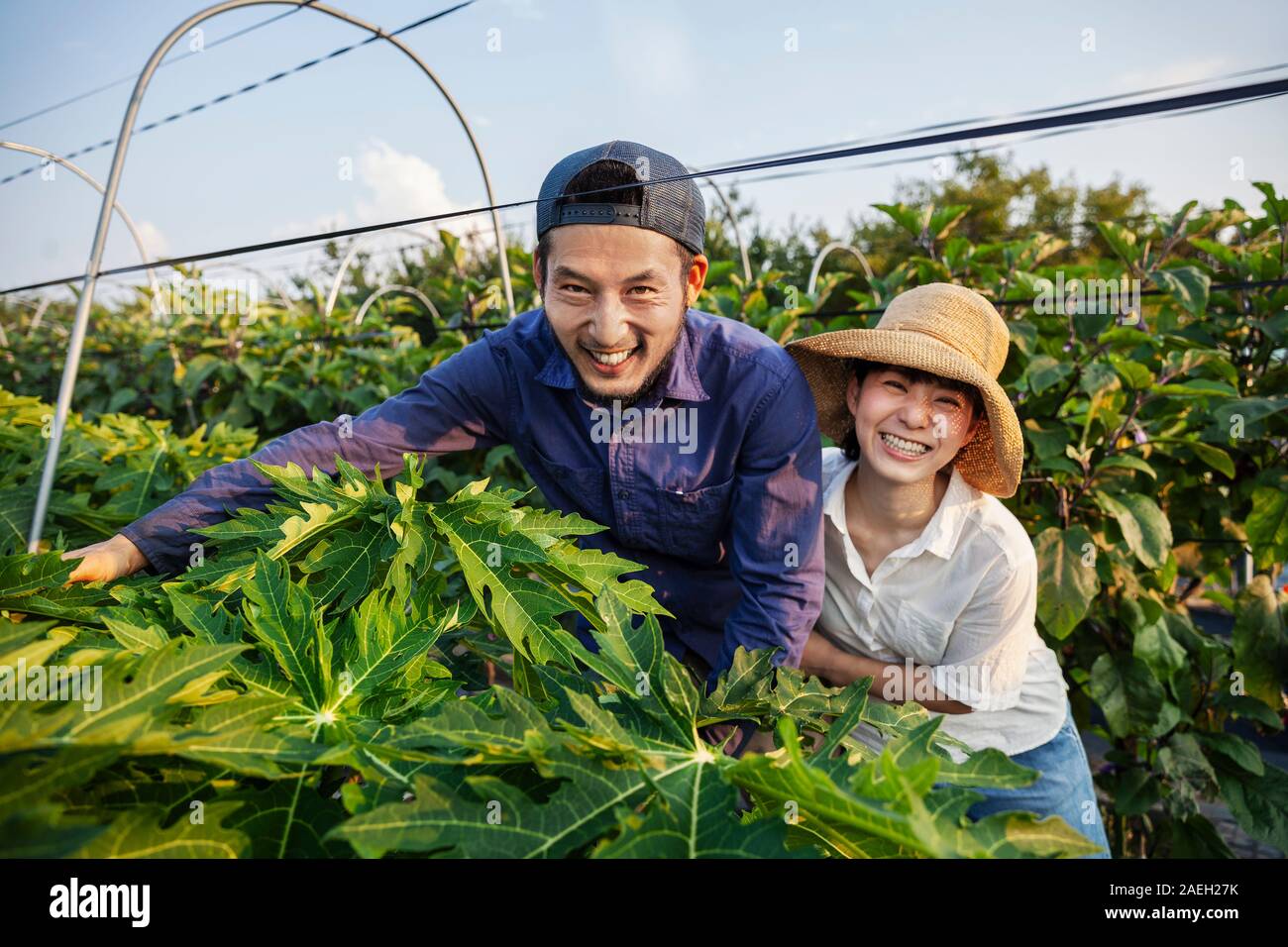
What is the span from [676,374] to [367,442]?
741 millimetres

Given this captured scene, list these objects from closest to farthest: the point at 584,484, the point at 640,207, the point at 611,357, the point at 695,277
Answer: the point at 640,207 < the point at 611,357 < the point at 695,277 < the point at 584,484

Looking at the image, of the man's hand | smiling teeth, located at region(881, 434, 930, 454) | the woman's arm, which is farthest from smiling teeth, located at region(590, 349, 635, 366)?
the man's hand

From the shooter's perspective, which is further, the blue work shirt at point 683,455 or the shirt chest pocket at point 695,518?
the shirt chest pocket at point 695,518

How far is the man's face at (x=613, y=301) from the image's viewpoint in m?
1.81

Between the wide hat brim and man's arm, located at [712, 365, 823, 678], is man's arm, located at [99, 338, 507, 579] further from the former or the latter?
the wide hat brim

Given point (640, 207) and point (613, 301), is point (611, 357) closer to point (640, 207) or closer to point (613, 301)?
point (613, 301)

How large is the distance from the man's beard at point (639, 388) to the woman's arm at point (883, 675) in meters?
0.74

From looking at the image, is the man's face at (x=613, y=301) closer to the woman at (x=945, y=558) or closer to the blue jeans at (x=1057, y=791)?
the woman at (x=945, y=558)

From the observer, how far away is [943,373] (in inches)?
78.7

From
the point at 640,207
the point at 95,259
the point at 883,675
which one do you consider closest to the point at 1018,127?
the point at 640,207

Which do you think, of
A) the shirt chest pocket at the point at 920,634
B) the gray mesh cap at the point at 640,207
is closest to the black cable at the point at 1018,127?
the gray mesh cap at the point at 640,207

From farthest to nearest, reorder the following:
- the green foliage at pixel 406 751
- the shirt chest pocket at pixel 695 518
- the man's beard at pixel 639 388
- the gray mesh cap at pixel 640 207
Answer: the shirt chest pocket at pixel 695 518 < the man's beard at pixel 639 388 < the gray mesh cap at pixel 640 207 < the green foliage at pixel 406 751
